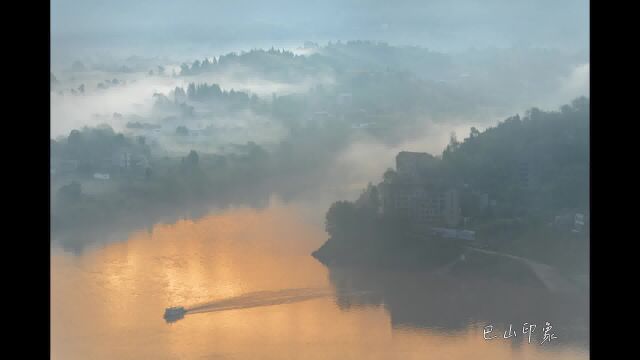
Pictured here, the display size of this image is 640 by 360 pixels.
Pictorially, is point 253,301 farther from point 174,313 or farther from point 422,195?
point 422,195

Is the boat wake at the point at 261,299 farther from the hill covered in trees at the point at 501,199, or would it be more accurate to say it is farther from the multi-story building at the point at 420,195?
the multi-story building at the point at 420,195

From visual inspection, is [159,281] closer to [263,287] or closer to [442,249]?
[263,287]

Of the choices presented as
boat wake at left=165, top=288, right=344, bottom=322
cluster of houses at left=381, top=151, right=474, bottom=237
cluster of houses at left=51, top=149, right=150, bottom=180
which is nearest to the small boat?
boat wake at left=165, top=288, right=344, bottom=322

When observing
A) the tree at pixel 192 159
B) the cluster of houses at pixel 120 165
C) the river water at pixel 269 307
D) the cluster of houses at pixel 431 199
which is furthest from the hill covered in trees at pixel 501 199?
the cluster of houses at pixel 120 165

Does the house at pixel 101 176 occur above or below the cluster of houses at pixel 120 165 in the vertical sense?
below
